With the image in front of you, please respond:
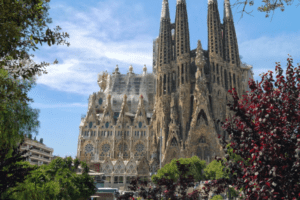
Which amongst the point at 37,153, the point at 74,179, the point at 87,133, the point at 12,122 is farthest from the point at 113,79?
the point at 12,122

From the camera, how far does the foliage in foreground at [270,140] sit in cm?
648

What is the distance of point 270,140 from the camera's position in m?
6.83

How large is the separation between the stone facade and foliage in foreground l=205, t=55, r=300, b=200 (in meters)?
49.1

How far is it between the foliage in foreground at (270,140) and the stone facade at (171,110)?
49.1 metres

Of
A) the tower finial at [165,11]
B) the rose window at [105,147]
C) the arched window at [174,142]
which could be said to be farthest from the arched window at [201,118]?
the tower finial at [165,11]

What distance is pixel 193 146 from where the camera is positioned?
5716cm

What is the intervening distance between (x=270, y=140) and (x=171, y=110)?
5460 cm

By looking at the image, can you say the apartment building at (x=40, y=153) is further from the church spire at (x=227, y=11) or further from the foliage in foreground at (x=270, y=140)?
the foliage in foreground at (x=270, y=140)

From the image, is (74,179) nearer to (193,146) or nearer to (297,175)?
(297,175)

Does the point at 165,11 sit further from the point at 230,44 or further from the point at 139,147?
the point at 139,147

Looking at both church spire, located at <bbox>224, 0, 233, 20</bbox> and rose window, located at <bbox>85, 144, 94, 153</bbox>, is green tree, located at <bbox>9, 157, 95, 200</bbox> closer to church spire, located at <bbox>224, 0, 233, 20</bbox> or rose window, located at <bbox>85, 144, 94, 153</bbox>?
rose window, located at <bbox>85, 144, 94, 153</bbox>

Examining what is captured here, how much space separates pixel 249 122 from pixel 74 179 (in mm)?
18491

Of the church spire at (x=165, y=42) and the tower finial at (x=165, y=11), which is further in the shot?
the tower finial at (x=165, y=11)

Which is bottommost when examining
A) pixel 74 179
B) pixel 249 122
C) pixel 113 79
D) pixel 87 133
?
pixel 74 179
